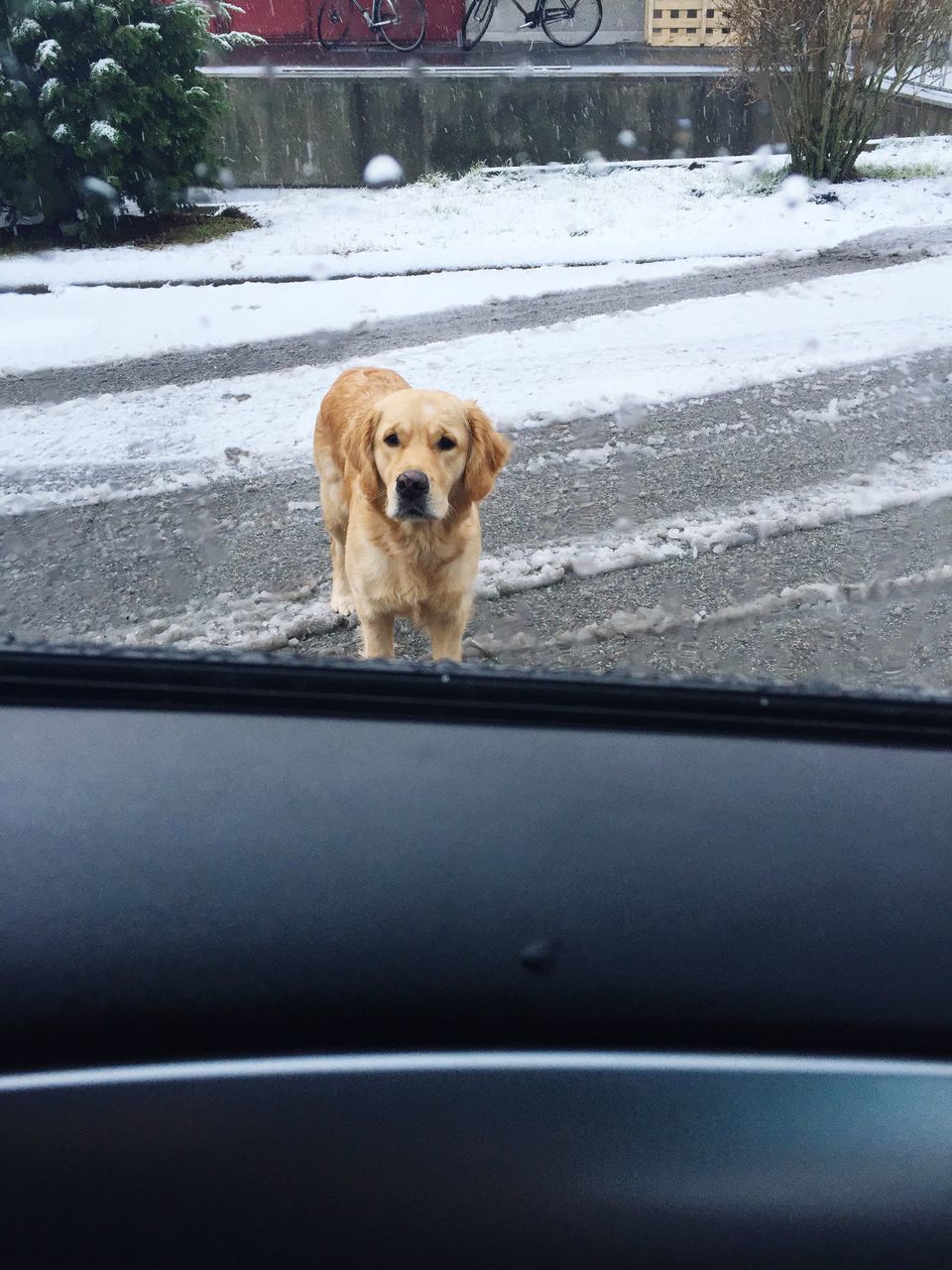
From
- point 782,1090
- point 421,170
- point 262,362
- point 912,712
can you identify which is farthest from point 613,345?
point 782,1090

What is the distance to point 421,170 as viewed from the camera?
9.68 feet

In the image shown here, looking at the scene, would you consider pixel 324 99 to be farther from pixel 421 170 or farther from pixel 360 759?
pixel 360 759

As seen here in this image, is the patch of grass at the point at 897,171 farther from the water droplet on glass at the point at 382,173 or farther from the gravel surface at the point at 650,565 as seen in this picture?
the water droplet on glass at the point at 382,173

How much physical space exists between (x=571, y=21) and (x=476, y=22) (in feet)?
3.72

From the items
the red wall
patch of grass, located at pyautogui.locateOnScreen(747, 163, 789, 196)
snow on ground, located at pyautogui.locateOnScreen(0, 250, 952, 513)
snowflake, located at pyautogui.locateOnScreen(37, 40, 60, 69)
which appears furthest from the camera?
the red wall

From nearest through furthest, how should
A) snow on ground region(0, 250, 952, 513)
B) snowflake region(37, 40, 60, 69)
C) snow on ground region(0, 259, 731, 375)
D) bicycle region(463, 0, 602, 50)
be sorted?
snow on ground region(0, 250, 952, 513)
snowflake region(37, 40, 60, 69)
snow on ground region(0, 259, 731, 375)
bicycle region(463, 0, 602, 50)

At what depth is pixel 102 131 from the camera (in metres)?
2.59

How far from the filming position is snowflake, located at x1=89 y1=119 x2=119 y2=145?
255cm

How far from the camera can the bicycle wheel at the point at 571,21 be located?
4907 millimetres

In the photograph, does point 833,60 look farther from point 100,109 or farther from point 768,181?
point 100,109

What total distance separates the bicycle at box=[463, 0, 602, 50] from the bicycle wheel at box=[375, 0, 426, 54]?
21 centimetres

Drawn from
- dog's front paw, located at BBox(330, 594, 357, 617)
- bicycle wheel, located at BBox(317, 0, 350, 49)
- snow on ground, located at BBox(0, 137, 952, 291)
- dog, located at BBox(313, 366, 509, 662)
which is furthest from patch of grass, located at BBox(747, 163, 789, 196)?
dog's front paw, located at BBox(330, 594, 357, 617)

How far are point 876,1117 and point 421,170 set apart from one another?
9.58 feet

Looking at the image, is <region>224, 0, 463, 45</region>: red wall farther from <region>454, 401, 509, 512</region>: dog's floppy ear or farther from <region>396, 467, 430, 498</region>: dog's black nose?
<region>396, 467, 430, 498</region>: dog's black nose
